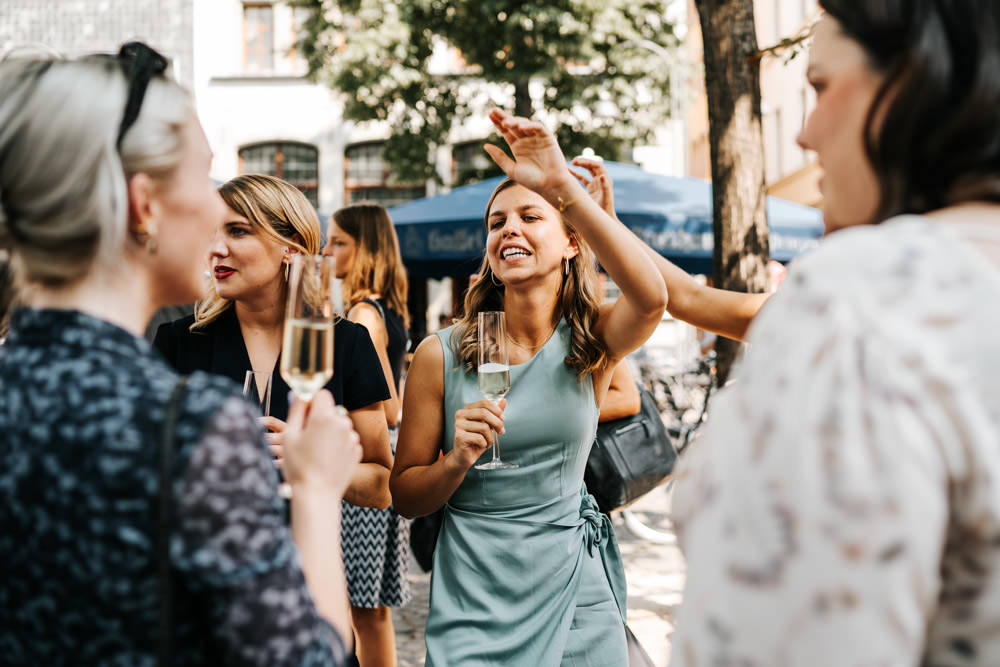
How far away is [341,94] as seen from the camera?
52.6ft

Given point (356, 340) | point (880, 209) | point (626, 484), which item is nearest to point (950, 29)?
point (880, 209)

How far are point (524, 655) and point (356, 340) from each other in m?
1.03

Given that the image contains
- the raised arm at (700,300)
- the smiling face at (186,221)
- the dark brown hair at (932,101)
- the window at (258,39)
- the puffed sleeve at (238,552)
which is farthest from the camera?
the window at (258,39)

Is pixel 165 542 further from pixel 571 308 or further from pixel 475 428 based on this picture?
pixel 571 308

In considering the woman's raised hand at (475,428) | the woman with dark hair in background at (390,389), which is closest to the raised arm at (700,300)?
the woman's raised hand at (475,428)

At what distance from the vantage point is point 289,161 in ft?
71.3

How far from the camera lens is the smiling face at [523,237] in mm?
2557

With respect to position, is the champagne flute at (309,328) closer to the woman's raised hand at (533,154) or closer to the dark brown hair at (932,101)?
the woman's raised hand at (533,154)

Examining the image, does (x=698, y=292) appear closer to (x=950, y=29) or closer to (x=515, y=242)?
(x=515, y=242)

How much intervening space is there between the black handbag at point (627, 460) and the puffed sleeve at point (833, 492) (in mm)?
2176

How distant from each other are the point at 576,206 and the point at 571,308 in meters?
0.53

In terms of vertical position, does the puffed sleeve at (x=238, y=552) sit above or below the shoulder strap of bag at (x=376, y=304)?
below

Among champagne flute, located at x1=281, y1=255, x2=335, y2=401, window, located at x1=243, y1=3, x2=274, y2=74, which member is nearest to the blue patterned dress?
champagne flute, located at x1=281, y1=255, x2=335, y2=401

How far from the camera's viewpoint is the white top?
2.65 ft
